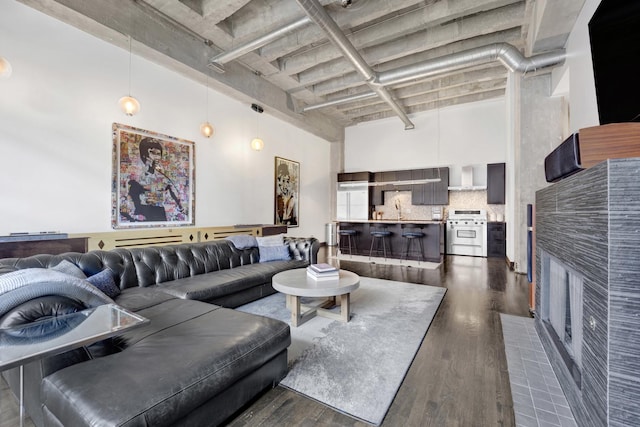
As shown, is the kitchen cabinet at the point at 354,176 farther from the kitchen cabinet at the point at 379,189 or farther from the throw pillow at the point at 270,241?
the throw pillow at the point at 270,241

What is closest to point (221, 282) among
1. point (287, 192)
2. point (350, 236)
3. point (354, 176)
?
point (287, 192)

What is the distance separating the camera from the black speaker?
1.47 m

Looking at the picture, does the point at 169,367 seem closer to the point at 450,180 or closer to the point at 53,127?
the point at 53,127

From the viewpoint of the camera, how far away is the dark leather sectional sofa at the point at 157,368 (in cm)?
109

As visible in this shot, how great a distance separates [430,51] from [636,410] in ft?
19.2

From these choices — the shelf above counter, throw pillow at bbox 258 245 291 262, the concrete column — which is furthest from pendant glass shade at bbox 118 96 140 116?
the shelf above counter

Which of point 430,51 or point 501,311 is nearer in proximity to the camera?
point 501,311

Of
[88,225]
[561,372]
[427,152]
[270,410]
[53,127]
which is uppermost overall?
[427,152]

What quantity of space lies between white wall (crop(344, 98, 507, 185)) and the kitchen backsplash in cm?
44

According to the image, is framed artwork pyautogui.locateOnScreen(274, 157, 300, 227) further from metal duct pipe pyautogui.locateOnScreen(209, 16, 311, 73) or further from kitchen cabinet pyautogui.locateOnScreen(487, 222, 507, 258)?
kitchen cabinet pyautogui.locateOnScreen(487, 222, 507, 258)

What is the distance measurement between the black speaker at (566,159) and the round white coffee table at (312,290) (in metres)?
1.85

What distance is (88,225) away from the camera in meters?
3.98

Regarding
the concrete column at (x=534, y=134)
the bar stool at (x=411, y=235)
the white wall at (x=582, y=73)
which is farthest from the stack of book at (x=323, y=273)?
the concrete column at (x=534, y=134)

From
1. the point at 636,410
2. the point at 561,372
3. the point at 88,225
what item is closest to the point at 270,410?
the point at 636,410
